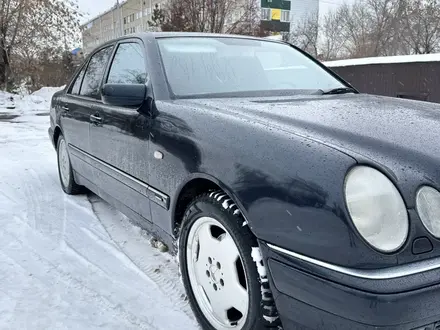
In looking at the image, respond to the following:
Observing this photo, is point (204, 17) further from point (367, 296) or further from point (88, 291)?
point (367, 296)

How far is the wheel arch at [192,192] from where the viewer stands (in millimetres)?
1725

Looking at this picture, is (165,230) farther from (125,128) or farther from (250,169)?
(250,169)

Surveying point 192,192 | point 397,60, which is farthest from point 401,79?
point 192,192

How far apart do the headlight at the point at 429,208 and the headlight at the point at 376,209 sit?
67 millimetres

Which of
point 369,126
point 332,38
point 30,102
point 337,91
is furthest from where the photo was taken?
point 332,38

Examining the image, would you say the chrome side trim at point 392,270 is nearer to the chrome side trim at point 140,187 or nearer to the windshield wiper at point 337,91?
→ the chrome side trim at point 140,187

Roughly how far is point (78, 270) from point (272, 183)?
66.7 inches

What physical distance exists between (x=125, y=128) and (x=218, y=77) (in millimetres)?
658

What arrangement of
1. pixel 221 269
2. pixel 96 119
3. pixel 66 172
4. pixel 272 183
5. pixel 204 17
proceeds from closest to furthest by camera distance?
pixel 272 183 → pixel 221 269 → pixel 96 119 → pixel 66 172 → pixel 204 17

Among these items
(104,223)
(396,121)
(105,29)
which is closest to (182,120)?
(396,121)

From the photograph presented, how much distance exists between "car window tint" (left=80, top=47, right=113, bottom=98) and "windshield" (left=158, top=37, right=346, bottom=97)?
32.0 inches

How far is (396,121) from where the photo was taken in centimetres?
189

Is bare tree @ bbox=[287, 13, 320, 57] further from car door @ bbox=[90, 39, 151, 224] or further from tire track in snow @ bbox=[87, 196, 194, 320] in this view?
tire track in snow @ bbox=[87, 196, 194, 320]

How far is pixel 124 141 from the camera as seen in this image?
2646 mm
